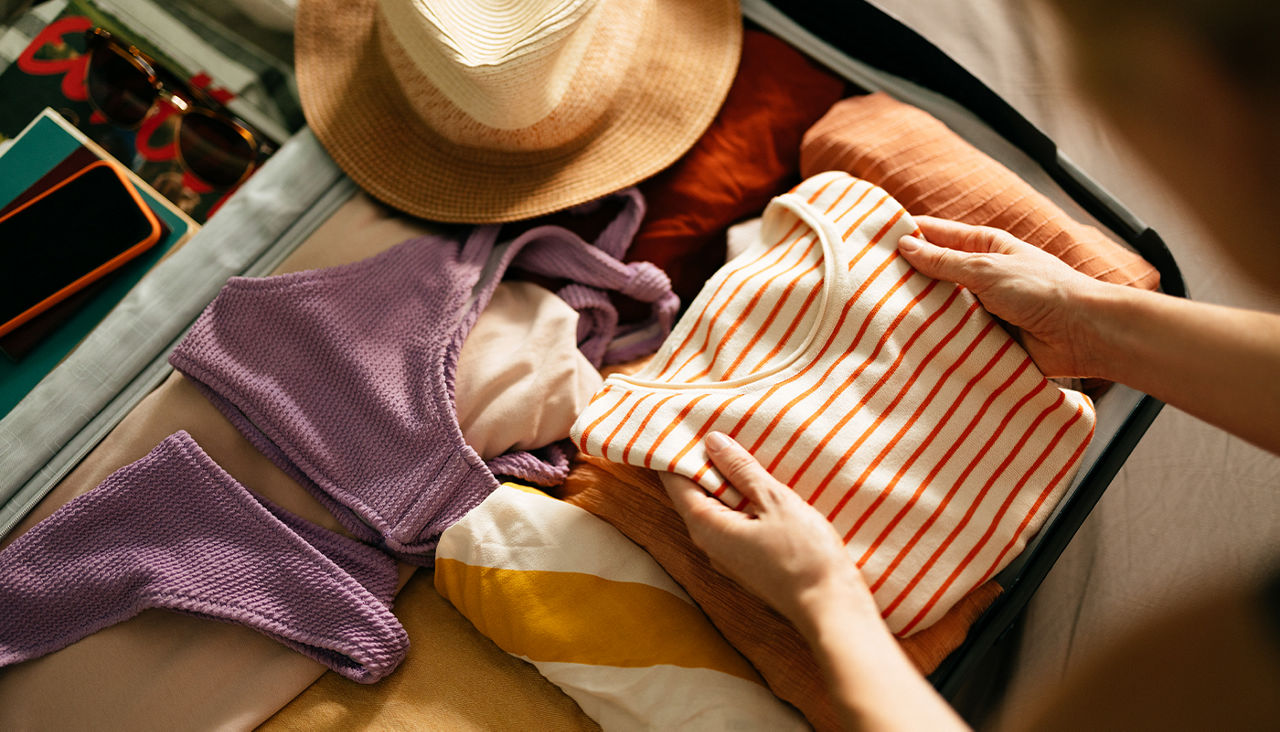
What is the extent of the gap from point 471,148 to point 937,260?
0.55 m

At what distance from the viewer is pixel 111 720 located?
69cm

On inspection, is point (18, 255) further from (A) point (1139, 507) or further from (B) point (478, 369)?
(A) point (1139, 507)

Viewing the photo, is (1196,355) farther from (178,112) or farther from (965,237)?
(178,112)

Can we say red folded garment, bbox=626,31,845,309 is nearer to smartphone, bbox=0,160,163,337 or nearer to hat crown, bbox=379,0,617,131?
hat crown, bbox=379,0,617,131

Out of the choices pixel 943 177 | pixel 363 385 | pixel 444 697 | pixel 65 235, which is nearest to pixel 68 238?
pixel 65 235

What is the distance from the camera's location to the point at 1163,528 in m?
0.89

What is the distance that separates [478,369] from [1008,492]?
1.81 feet

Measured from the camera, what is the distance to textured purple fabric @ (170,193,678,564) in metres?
0.76

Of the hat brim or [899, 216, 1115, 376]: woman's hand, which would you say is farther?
the hat brim

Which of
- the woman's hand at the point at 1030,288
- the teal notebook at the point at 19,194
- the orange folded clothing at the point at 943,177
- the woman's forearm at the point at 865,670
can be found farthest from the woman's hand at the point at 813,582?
the teal notebook at the point at 19,194

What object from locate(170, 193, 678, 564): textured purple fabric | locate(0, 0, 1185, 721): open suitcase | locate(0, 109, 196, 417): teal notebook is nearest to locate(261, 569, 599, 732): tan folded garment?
locate(170, 193, 678, 564): textured purple fabric

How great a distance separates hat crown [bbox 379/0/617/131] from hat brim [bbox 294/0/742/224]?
0.08 meters

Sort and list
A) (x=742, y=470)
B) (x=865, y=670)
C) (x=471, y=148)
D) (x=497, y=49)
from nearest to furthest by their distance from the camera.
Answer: (x=865, y=670)
(x=742, y=470)
(x=497, y=49)
(x=471, y=148)

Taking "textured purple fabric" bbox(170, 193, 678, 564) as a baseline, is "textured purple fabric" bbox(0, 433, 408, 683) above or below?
below
